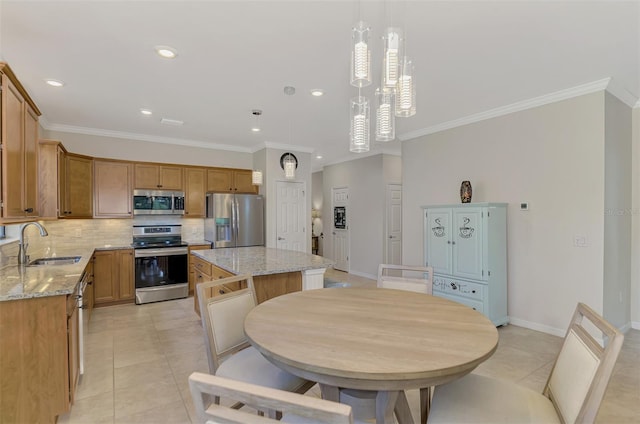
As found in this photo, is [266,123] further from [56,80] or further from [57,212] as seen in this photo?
[57,212]

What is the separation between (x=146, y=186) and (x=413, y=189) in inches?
168

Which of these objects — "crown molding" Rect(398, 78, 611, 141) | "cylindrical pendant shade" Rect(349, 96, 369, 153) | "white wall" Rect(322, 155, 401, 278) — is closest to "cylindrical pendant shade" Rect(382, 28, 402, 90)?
"cylindrical pendant shade" Rect(349, 96, 369, 153)

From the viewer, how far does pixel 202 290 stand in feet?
5.60

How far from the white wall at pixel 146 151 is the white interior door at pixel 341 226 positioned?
2.34m

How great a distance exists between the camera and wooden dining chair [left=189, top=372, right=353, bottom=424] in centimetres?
67

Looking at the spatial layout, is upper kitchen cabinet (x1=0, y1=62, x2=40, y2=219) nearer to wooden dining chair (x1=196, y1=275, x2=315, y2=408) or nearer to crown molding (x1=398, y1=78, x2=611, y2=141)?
wooden dining chair (x1=196, y1=275, x2=315, y2=408)

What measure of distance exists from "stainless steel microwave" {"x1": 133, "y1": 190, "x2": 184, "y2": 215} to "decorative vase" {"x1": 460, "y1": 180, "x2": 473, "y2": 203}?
4355 mm

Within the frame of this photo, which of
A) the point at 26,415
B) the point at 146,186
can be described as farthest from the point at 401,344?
the point at 146,186

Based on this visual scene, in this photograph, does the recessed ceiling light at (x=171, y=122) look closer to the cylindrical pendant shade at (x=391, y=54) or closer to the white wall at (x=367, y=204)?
the cylindrical pendant shade at (x=391, y=54)

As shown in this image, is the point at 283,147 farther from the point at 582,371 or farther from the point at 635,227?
the point at 582,371

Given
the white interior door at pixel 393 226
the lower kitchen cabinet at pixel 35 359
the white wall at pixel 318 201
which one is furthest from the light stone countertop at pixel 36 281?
the white wall at pixel 318 201

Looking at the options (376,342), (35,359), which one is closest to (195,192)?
(35,359)

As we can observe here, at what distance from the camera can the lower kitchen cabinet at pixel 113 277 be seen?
4.43 metres

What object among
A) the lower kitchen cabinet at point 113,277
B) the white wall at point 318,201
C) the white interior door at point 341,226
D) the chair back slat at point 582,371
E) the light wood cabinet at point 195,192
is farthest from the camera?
the white wall at point 318,201
